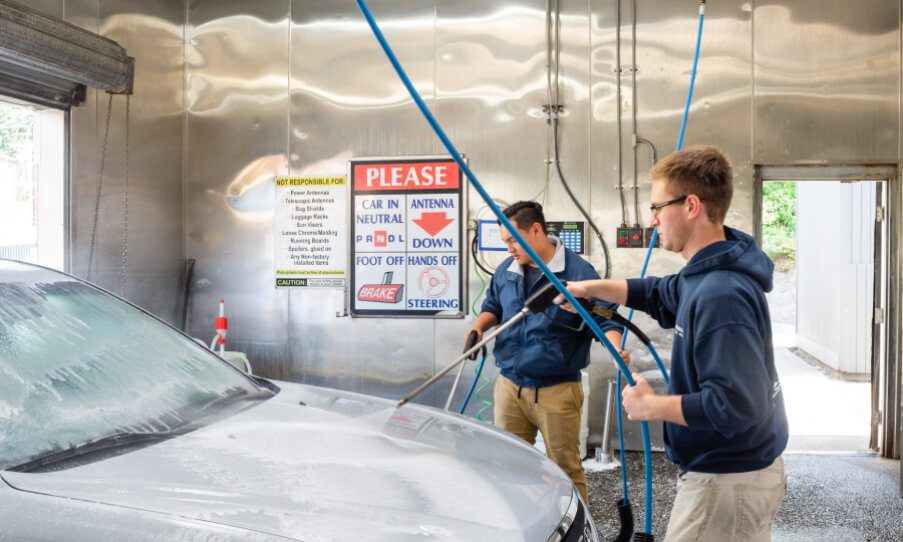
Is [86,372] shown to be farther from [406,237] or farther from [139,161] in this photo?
[139,161]

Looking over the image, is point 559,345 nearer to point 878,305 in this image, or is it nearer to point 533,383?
point 533,383

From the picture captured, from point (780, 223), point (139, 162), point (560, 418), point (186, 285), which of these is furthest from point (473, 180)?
point (780, 223)

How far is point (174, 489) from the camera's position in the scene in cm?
146

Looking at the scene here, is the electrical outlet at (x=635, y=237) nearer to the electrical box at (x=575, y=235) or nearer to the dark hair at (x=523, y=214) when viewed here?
the electrical box at (x=575, y=235)

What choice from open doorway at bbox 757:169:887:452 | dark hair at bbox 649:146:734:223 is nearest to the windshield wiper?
dark hair at bbox 649:146:734:223

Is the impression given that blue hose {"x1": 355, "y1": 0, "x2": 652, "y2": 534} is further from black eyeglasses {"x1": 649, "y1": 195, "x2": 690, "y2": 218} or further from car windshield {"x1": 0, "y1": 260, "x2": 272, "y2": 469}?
car windshield {"x1": 0, "y1": 260, "x2": 272, "y2": 469}

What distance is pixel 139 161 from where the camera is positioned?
5074 millimetres

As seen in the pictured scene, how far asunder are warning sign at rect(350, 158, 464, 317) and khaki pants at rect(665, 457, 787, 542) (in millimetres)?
3471

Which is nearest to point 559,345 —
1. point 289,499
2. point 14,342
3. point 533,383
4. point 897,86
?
point 533,383

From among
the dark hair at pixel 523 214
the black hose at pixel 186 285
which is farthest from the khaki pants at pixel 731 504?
the black hose at pixel 186 285

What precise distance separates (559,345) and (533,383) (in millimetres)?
205

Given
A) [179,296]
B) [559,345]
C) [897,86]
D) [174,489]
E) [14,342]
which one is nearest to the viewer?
[174,489]

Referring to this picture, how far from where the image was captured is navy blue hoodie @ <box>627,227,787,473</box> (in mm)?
1574

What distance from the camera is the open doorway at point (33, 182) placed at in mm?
4277
